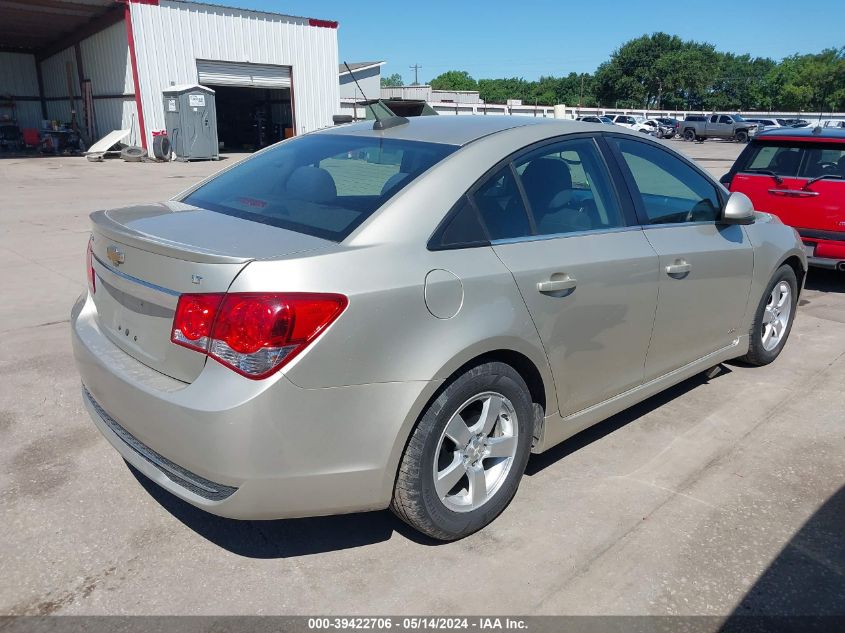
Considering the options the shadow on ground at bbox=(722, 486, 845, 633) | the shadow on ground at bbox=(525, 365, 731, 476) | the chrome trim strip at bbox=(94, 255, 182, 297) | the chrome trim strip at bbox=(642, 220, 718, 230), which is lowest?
the shadow on ground at bbox=(722, 486, 845, 633)

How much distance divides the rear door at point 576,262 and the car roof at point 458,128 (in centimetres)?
12

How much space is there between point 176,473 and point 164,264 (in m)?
0.75

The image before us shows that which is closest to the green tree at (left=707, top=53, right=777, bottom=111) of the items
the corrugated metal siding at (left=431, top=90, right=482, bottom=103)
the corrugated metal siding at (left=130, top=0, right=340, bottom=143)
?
the corrugated metal siding at (left=431, top=90, right=482, bottom=103)

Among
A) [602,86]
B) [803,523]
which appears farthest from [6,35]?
[602,86]

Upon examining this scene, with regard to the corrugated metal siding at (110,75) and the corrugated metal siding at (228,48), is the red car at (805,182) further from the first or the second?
the corrugated metal siding at (110,75)

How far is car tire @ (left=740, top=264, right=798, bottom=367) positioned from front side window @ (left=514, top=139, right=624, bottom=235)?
5.94ft

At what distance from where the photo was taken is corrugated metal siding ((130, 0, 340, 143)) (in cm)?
2514

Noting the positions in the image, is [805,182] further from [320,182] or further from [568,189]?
[320,182]

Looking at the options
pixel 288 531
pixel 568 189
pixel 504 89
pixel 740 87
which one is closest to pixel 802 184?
pixel 568 189

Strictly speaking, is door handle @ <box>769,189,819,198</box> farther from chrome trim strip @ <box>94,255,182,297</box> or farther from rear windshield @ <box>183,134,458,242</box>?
chrome trim strip @ <box>94,255,182,297</box>

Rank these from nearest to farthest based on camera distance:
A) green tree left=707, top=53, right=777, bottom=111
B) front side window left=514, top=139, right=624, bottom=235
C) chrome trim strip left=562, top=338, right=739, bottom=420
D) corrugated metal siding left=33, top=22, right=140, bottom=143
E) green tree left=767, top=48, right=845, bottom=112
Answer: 1. front side window left=514, top=139, right=624, bottom=235
2. chrome trim strip left=562, top=338, right=739, bottom=420
3. corrugated metal siding left=33, top=22, right=140, bottom=143
4. green tree left=767, top=48, right=845, bottom=112
5. green tree left=707, top=53, right=777, bottom=111

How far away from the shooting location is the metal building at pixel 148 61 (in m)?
25.2

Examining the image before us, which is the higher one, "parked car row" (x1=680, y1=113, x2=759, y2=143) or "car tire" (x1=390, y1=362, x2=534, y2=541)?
"parked car row" (x1=680, y1=113, x2=759, y2=143)

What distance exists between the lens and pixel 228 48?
1077 inches
